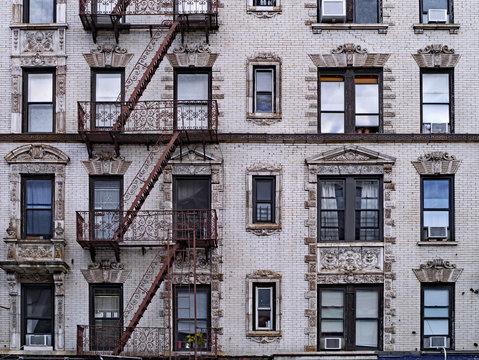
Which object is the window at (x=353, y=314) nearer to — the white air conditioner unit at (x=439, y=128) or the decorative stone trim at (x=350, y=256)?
the decorative stone trim at (x=350, y=256)

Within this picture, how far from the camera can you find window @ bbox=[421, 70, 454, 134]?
83.9ft

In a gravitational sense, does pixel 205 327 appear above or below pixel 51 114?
below

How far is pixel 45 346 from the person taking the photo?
2478 cm

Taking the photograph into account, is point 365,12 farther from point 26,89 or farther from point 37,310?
point 37,310

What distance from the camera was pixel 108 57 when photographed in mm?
25547

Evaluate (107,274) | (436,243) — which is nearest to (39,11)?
(107,274)

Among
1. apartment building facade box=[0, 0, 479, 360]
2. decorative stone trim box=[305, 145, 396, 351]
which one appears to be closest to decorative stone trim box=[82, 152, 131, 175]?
apartment building facade box=[0, 0, 479, 360]

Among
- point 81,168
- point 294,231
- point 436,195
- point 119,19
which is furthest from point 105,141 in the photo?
point 436,195

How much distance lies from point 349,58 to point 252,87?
2.86 metres

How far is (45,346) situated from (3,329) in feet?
4.10

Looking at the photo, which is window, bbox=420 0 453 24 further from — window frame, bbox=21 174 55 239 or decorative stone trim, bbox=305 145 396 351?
window frame, bbox=21 174 55 239

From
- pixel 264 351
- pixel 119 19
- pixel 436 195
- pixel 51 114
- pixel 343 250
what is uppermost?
pixel 119 19

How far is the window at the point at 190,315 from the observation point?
81.0 ft

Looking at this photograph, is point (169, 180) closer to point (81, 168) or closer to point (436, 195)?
point (81, 168)
